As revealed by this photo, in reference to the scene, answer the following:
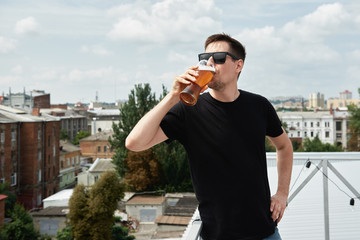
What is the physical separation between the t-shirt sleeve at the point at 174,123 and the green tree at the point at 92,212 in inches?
860

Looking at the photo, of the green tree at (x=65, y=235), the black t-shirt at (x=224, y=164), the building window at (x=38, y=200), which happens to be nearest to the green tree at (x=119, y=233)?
the green tree at (x=65, y=235)

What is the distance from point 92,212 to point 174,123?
22263 mm

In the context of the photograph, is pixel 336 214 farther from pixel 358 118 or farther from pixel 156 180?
pixel 358 118

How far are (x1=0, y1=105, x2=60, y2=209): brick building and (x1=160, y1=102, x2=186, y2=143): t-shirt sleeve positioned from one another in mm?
31864

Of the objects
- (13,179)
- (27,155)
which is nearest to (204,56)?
(13,179)

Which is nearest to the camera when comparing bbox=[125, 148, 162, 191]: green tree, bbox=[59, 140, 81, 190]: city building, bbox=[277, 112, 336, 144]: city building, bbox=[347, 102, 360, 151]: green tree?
bbox=[125, 148, 162, 191]: green tree

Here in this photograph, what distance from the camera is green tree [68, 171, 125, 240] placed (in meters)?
22.5

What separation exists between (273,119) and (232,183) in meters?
0.58

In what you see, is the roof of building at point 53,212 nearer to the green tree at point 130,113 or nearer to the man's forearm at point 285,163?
the green tree at point 130,113

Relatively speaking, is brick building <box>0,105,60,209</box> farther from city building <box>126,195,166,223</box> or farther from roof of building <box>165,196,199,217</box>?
roof of building <box>165,196,199,217</box>

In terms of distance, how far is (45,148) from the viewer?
36.4 metres

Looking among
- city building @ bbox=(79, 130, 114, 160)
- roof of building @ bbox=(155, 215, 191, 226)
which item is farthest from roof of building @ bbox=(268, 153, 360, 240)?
city building @ bbox=(79, 130, 114, 160)

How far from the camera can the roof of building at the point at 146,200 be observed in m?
28.6

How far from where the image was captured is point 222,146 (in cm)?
190
